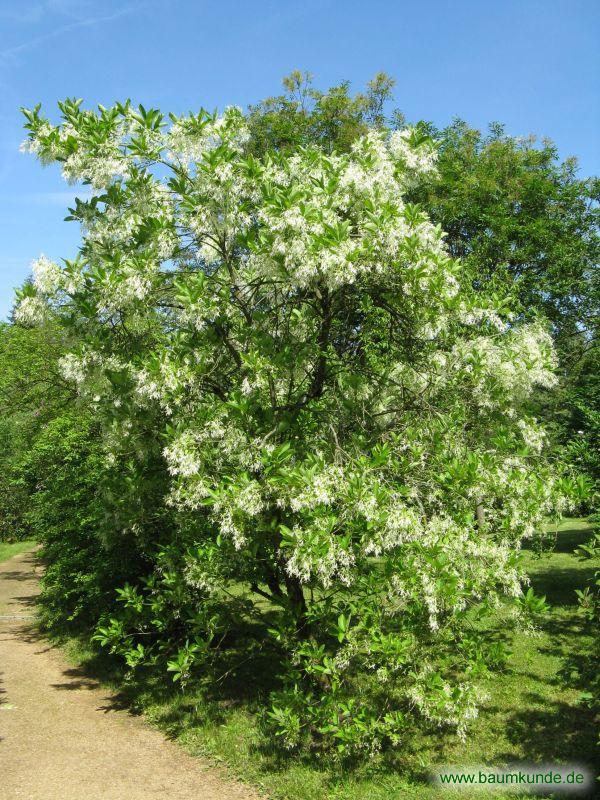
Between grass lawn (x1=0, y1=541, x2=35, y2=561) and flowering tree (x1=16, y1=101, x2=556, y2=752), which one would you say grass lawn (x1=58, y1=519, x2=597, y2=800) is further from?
grass lawn (x1=0, y1=541, x2=35, y2=561)

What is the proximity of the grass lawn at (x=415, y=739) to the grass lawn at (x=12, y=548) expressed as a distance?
14264mm

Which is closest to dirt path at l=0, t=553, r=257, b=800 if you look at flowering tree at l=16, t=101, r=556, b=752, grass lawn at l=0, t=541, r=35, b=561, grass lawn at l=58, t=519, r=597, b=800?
grass lawn at l=58, t=519, r=597, b=800

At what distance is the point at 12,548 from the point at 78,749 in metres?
17.3

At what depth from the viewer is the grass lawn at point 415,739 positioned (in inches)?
251

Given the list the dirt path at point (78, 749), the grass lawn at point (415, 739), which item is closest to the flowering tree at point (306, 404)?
the grass lawn at point (415, 739)

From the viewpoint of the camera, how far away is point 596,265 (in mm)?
15078

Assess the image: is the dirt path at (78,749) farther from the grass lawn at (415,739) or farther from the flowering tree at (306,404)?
the flowering tree at (306,404)

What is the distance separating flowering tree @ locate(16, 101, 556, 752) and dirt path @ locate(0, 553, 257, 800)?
116 cm

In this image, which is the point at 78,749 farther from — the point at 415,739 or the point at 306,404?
the point at 306,404

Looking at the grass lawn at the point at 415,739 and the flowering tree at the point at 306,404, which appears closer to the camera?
the flowering tree at the point at 306,404

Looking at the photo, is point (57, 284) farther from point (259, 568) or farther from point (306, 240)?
point (259, 568)

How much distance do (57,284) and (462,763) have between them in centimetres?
698

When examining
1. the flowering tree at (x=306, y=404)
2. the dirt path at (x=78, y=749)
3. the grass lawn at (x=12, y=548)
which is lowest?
the dirt path at (x=78, y=749)

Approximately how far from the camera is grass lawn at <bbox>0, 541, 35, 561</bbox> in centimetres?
2169
